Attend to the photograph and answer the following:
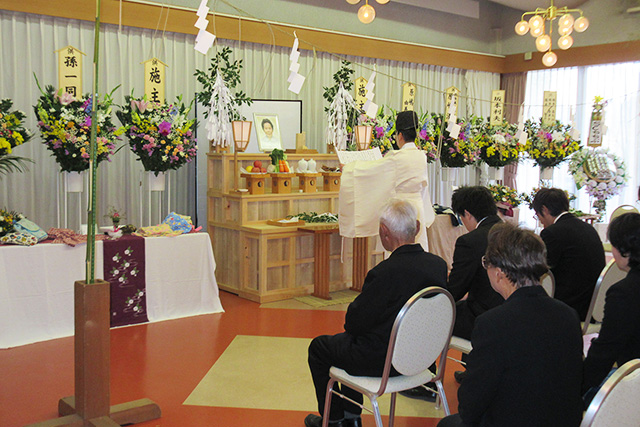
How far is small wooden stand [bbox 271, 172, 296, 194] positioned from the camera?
20.6 feet

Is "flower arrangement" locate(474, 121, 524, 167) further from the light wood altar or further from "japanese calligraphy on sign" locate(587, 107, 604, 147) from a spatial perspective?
the light wood altar

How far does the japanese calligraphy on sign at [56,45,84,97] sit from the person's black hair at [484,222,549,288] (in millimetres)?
4243

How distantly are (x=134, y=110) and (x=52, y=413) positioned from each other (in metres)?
2.82

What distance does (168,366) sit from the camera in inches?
164

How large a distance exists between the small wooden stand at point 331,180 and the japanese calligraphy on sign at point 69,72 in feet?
8.94

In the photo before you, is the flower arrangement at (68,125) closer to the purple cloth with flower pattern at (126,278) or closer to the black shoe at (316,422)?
the purple cloth with flower pattern at (126,278)

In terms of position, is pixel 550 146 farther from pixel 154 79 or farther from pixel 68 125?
pixel 68 125

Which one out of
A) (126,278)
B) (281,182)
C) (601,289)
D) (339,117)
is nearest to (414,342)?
(601,289)

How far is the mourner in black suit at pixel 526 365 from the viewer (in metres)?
1.81

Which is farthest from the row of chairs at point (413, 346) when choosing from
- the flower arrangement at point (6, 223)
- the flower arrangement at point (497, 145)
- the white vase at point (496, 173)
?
the white vase at point (496, 173)

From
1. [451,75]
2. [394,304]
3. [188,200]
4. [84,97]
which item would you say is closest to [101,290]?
[394,304]

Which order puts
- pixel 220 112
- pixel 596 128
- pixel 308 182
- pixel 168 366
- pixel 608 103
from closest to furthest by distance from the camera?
pixel 168 366
pixel 220 112
pixel 308 182
pixel 596 128
pixel 608 103

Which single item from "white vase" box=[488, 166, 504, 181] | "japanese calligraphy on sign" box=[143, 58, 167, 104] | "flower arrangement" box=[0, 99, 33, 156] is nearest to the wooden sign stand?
"flower arrangement" box=[0, 99, 33, 156]

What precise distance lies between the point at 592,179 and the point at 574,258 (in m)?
5.34
